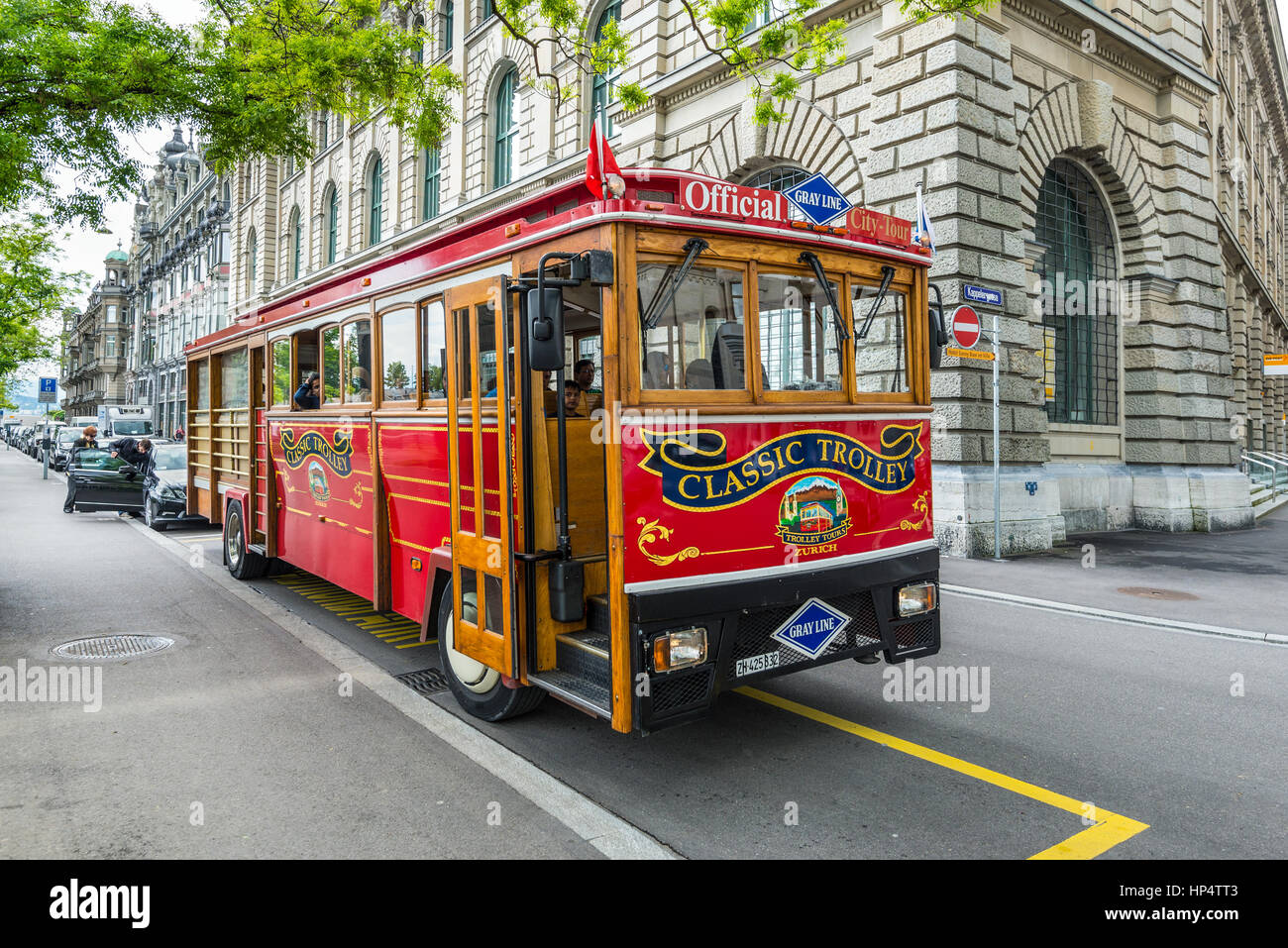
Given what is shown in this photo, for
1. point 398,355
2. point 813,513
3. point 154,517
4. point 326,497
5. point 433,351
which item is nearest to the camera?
point 813,513

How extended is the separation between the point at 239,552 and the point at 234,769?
6434mm

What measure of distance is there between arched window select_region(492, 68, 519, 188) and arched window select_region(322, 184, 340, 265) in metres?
13.8

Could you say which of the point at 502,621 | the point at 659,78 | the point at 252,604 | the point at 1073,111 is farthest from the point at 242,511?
the point at 1073,111

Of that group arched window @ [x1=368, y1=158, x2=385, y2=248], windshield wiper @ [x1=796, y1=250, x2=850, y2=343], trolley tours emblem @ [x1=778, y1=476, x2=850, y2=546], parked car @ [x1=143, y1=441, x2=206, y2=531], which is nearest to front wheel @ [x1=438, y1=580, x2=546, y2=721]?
trolley tours emblem @ [x1=778, y1=476, x2=850, y2=546]

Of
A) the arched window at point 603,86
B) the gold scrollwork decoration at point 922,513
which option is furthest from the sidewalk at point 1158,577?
the arched window at point 603,86

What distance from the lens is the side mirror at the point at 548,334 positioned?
13.4 feet

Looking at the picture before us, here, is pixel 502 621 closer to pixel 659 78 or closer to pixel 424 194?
pixel 659 78

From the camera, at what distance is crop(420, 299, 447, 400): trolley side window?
18.5 ft

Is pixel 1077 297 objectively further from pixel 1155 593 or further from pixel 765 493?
pixel 765 493

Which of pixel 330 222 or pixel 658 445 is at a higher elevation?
pixel 330 222

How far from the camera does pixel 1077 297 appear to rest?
1670 cm

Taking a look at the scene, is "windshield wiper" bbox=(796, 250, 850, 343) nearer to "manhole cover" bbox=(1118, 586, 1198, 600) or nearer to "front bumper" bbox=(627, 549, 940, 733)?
"front bumper" bbox=(627, 549, 940, 733)

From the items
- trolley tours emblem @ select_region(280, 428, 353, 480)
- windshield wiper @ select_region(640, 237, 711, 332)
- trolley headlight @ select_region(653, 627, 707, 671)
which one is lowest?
trolley headlight @ select_region(653, 627, 707, 671)

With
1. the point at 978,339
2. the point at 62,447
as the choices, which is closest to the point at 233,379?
the point at 978,339
